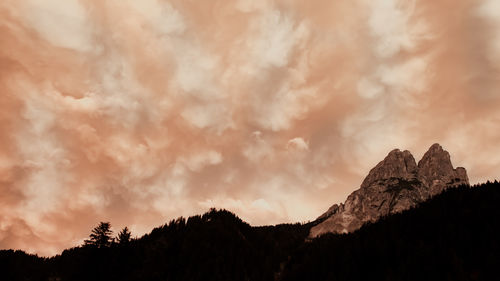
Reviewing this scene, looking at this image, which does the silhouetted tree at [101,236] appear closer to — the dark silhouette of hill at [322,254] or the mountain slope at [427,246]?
the dark silhouette of hill at [322,254]

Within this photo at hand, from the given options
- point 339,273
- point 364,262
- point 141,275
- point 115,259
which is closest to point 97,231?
point 115,259

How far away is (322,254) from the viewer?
12556 centimetres

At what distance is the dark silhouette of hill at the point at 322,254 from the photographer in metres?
96.8

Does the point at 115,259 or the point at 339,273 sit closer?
the point at 115,259

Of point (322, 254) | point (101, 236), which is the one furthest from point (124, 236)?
point (322, 254)

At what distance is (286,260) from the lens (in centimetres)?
15388

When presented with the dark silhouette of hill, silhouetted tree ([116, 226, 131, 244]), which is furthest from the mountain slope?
silhouetted tree ([116, 226, 131, 244])

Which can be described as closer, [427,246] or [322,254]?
[427,246]

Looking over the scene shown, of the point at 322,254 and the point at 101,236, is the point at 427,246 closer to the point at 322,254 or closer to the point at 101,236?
the point at 322,254

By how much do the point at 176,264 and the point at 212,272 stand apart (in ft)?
52.3

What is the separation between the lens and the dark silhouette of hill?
96.8 m

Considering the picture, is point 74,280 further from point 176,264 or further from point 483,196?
point 483,196

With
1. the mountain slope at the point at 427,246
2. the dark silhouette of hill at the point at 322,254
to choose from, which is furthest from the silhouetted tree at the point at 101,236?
the mountain slope at the point at 427,246

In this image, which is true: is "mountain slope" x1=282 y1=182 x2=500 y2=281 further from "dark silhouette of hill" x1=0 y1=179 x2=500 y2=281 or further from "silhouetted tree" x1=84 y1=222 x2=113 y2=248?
"silhouetted tree" x1=84 y1=222 x2=113 y2=248
